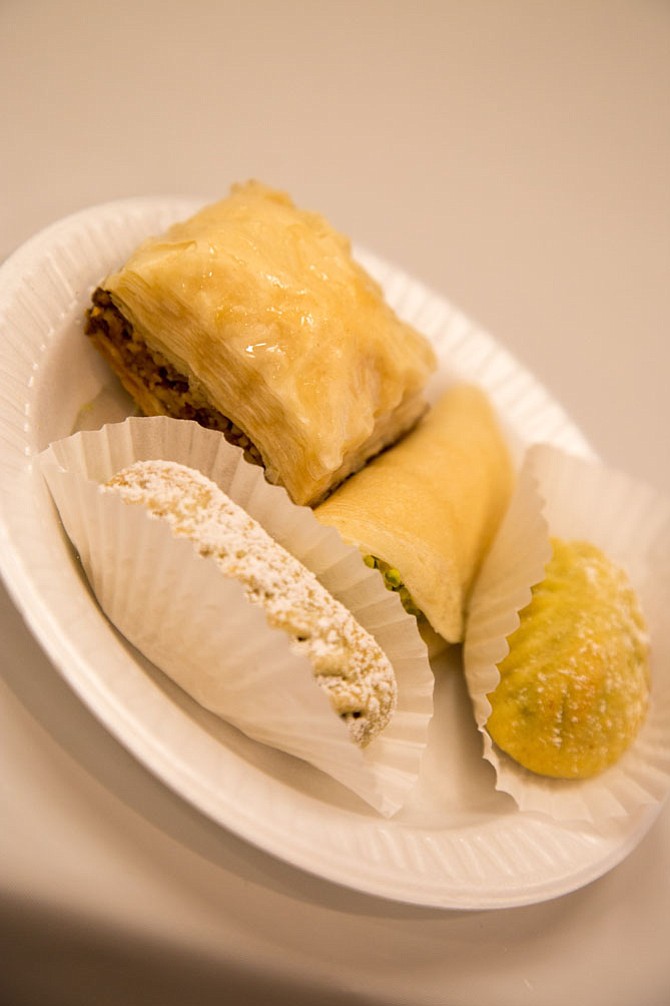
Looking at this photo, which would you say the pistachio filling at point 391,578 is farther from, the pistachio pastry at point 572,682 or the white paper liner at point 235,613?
the pistachio pastry at point 572,682

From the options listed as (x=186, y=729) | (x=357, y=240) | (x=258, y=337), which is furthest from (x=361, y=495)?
(x=357, y=240)

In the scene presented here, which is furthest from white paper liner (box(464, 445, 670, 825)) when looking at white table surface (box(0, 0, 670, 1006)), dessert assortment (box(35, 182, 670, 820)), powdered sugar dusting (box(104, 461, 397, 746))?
powdered sugar dusting (box(104, 461, 397, 746))

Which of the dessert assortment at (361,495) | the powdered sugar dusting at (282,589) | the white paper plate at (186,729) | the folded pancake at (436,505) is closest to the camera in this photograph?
the white paper plate at (186,729)

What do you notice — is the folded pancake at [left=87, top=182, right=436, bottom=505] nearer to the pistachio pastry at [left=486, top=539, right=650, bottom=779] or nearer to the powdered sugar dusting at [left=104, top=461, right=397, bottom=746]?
the powdered sugar dusting at [left=104, top=461, right=397, bottom=746]

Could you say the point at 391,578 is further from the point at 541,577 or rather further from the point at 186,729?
the point at 186,729

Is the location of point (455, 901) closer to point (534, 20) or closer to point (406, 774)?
point (406, 774)

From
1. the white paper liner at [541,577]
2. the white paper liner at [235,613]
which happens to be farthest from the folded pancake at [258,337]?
the white paper liner at [541,577]

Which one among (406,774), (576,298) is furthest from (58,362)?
(576,298)

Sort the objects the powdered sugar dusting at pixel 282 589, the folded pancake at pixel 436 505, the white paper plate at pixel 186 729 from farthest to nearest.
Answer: the folded pancake at pixel 436 505 < the powdered sugar dusting at pixel 282 589 < the white paper plate at pixel 186 729

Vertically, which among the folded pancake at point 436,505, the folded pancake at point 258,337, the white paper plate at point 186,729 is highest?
the folded pancake at point 258,337
